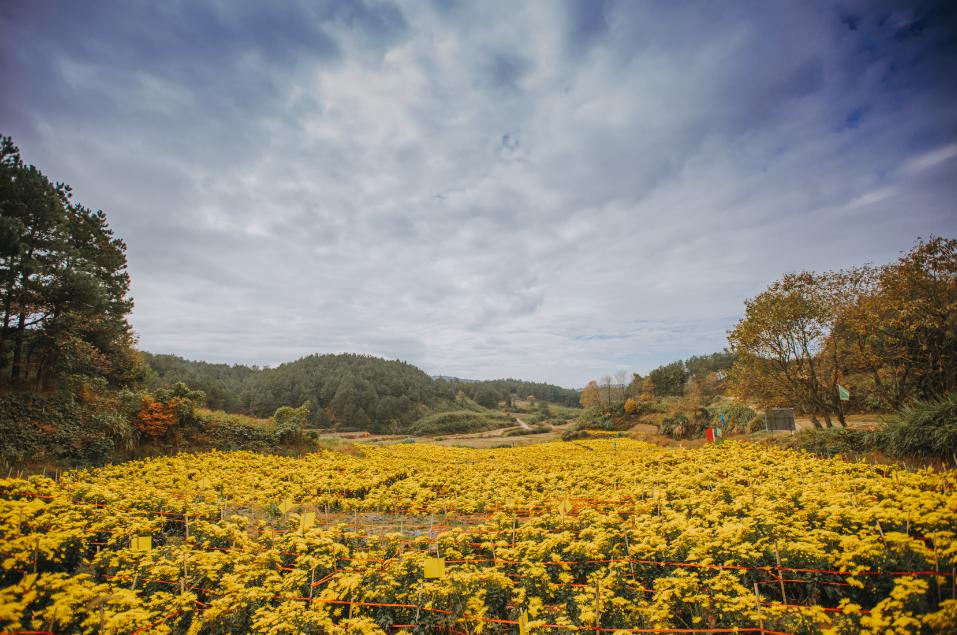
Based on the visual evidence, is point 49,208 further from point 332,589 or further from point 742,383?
point 742,383

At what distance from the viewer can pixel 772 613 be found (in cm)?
327

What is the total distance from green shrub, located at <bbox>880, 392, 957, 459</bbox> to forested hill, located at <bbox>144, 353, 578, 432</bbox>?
2171 inches

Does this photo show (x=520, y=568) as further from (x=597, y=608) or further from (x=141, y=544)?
(x=141, y=544)

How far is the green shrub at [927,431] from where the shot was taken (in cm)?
803

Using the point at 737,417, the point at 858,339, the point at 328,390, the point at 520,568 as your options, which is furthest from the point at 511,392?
the point at 520,568

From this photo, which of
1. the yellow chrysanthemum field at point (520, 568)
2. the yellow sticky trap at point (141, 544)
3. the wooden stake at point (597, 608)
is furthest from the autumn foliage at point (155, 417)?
the wooden stake at point (597, 608)

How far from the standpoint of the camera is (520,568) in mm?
4547

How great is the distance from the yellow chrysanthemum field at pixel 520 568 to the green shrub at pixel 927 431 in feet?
8.45

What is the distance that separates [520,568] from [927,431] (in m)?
10.6

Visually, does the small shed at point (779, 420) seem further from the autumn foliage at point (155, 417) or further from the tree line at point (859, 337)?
the autumn foliage at point (155, 417)

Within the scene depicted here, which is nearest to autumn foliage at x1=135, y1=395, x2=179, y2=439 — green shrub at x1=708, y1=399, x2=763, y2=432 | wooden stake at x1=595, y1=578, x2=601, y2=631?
wooden stake at x1=595, y1=578, x2=601, y2=631

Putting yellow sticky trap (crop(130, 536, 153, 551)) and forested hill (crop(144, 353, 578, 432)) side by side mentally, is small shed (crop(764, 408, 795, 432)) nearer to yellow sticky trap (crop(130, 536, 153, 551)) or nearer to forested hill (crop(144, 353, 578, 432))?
yellow sticky trap (crop(130, 536, 153, 551))

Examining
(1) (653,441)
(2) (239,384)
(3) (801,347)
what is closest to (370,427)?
(2) (239,384)

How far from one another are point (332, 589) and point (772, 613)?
14.6 ft
